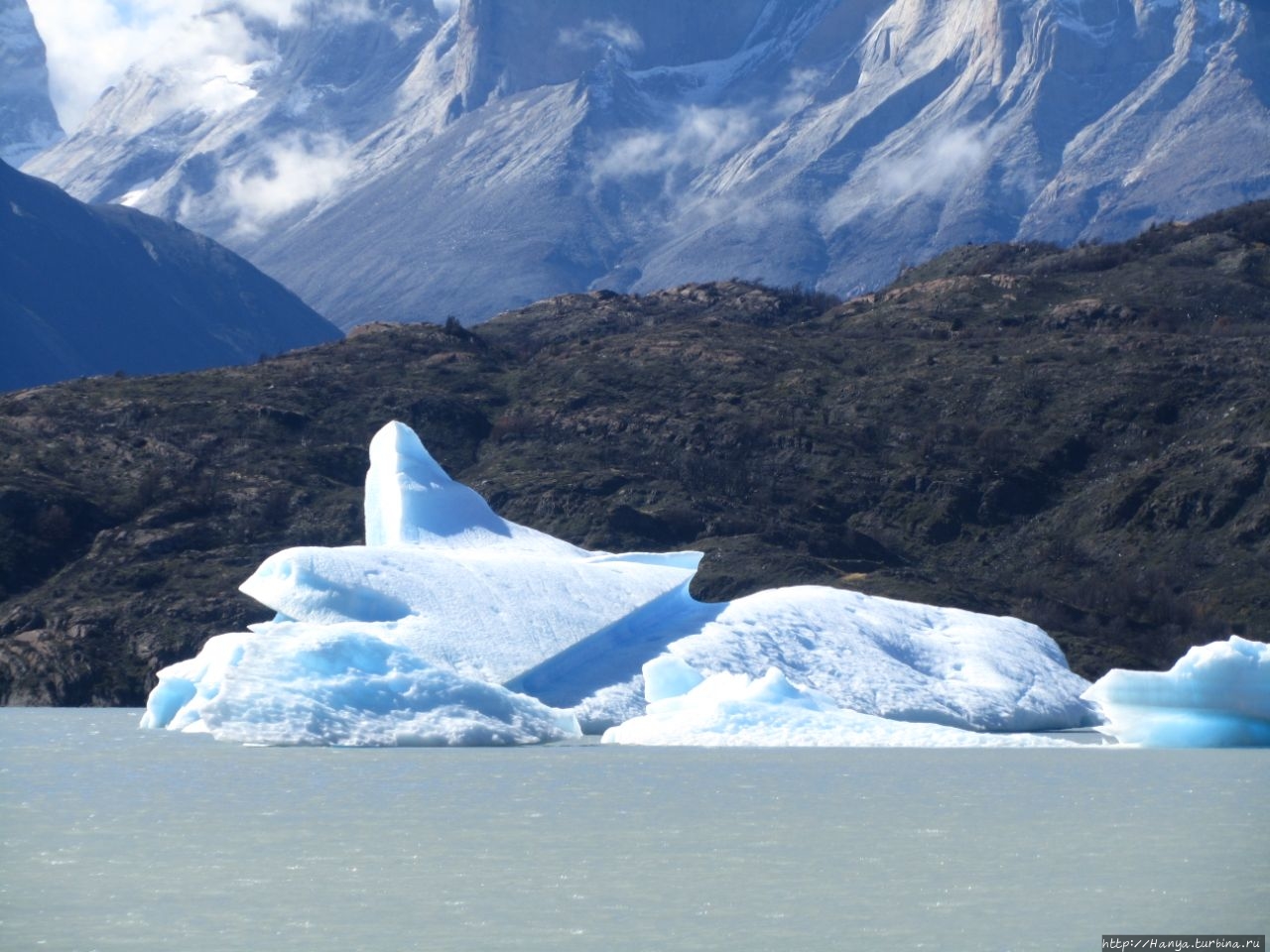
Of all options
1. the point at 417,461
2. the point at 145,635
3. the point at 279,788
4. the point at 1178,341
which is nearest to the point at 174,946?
the point at 279,788

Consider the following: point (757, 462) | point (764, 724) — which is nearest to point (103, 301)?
point (757, 462)

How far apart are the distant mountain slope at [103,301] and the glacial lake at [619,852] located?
414ft

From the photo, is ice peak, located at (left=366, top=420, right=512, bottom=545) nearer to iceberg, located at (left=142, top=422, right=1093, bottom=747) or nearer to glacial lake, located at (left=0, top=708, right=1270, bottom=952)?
iceberg, located at (left=142, top=422, right=1093, bottom=747)

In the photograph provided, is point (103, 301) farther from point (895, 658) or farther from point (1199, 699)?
point (1199, 699)

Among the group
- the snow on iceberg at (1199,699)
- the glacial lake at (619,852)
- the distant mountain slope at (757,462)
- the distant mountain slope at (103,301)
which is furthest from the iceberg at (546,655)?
the distant mountain slope at (103,301)

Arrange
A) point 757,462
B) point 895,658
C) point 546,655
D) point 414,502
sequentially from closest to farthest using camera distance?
point 546,655 → point 895,658 → point 414,502 → point 757,462

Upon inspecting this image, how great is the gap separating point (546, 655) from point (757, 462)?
4403 centimetres

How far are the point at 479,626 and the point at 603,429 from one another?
47.5 m

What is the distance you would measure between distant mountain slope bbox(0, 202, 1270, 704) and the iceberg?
1720 centimetres

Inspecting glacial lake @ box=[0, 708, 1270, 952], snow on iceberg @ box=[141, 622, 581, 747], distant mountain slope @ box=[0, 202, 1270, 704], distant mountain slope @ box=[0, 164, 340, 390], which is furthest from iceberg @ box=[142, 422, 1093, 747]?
distant mountain slope @ box=[0, 164, 340, 390]

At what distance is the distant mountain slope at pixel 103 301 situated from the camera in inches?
6152

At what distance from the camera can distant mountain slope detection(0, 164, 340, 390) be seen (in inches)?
6152

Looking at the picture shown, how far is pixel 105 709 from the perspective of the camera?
4769 cm

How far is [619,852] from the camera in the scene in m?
19.4
